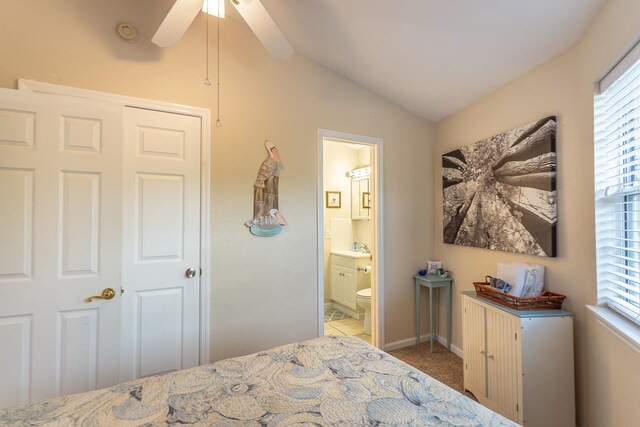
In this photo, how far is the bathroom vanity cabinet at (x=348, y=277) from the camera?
12.6 ft

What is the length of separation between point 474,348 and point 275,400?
1758 mm

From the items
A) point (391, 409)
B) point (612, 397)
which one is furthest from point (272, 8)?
point (612, 397)

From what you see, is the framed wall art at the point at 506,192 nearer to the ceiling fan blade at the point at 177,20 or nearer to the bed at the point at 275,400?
the bed at the point at 275,400

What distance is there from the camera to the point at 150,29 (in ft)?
6.88

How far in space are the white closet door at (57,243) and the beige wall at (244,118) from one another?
36cm

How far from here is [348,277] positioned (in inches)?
157

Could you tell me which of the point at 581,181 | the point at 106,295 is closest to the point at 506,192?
the point at 581,181

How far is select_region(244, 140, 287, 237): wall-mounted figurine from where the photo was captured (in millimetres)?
2414

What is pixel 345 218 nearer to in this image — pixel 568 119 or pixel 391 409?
pixel 568 119

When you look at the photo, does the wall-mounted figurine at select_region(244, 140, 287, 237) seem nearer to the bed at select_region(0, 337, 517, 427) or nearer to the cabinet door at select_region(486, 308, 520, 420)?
the bed at select_region(0, 337, 517, 427)

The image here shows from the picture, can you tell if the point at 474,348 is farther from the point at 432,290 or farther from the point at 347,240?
the point at 347,240

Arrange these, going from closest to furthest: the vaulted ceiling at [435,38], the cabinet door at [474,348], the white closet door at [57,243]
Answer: the white closet door at [57,243] < the vaulted ceiling at [435,38] < the cabinet door at [474,348]

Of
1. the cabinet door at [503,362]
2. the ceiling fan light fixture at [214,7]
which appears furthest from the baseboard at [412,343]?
the ceiling fan light fixture at [214,7]

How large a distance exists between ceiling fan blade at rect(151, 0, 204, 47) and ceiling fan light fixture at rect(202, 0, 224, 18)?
1.42ft
